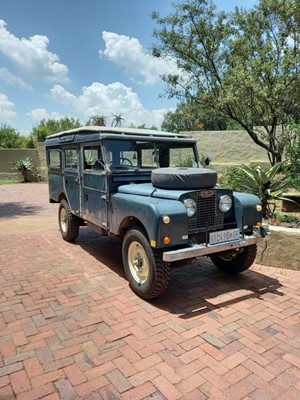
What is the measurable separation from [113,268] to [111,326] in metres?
1.67

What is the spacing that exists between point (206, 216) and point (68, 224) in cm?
324

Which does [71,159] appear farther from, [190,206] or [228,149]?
[228,149]

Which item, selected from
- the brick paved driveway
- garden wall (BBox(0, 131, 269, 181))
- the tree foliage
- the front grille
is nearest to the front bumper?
the front grille

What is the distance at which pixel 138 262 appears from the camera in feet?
12.7

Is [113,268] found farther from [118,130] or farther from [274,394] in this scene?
[274,394]

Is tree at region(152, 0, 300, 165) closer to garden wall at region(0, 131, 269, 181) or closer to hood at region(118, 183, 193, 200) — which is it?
garden wall at region(0, 131, 269, 181)

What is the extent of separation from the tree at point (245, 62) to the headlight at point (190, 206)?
20.3 feet

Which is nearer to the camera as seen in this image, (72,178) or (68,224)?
(72,178)

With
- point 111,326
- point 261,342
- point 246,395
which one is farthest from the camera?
point 111,326

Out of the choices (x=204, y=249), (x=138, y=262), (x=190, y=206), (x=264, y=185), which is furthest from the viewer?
(x=264, y=185)

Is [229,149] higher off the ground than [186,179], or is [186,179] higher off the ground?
[229,149]

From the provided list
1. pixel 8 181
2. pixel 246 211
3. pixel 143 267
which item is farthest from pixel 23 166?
pixel 246 211

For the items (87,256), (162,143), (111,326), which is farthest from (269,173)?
(111,326)

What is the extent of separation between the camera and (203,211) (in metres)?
3.75
